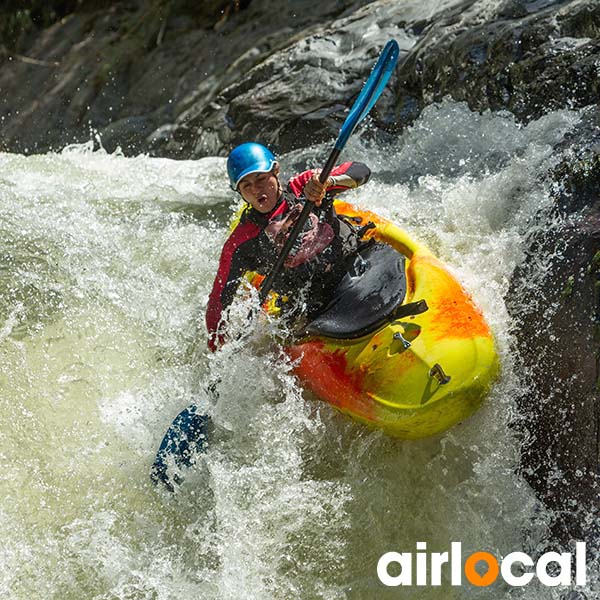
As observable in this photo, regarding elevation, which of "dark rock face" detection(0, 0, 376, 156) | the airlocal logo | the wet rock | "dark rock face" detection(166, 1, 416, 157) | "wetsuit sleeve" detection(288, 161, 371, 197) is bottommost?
the airlocal logo

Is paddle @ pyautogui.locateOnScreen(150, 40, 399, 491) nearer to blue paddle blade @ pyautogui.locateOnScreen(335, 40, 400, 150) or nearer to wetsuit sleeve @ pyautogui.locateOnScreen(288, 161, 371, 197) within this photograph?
blue paddle blade @ pyautogui.locateOnScreen(335, 40, 400, 150)

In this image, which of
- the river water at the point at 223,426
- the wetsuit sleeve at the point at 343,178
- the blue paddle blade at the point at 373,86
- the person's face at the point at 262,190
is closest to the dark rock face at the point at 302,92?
the river water at the point at 223,426

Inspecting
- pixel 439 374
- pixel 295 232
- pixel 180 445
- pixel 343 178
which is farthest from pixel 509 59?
pixel 180 445

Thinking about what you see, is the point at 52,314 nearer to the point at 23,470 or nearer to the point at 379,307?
the point at 23,470

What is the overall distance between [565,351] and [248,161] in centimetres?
142

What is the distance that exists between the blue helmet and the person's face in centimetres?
3

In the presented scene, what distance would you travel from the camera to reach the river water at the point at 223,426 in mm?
3357

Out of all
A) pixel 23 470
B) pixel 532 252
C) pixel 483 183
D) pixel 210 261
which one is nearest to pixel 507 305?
pixel 532 252

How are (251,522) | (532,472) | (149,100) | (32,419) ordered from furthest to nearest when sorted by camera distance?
(149,100), (32,419), (251,522), (532,472)

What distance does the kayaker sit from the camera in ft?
11.9

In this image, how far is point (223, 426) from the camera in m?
3.83

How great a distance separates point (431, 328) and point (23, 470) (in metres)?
1.94

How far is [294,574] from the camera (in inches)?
132

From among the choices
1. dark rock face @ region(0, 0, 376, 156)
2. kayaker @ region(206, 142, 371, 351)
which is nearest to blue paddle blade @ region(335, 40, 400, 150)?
kayaker @ region(206, 142, 371, 351)
